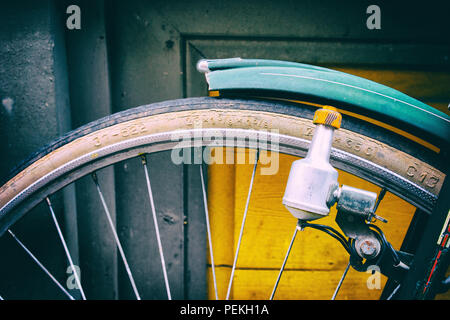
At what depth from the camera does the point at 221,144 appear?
0.52 metres

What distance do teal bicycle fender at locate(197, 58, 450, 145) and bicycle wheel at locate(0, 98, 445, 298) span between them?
26mm

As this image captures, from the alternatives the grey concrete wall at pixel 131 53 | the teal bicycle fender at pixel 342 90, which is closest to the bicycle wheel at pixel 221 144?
the teal bicycle fender at pixel 342 90

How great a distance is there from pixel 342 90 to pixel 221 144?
0.22m

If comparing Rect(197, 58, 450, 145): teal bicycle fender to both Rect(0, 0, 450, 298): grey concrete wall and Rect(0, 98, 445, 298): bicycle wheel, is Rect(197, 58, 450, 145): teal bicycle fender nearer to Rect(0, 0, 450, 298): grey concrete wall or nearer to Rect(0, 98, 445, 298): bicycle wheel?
Rect(0, 98, 445, 298): bicycle wheel

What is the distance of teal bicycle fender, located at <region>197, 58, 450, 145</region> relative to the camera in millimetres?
468

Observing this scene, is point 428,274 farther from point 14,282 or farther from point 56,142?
point 14,282

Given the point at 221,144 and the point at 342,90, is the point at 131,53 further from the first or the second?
the point at 342,90

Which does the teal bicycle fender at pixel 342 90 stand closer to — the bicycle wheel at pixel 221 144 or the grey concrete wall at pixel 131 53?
the bicycle wheel at pixel 221 144

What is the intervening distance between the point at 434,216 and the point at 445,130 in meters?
0.14

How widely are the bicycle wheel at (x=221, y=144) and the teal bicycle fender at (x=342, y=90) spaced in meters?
0.03

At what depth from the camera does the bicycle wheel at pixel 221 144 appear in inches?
18.8

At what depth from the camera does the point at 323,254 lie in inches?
39.4

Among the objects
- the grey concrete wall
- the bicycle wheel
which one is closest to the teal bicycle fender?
the bicycle wheel

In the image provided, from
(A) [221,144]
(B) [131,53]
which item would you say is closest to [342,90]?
(A) [221,144]
